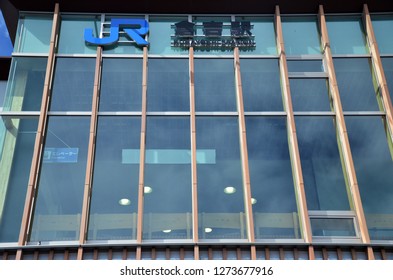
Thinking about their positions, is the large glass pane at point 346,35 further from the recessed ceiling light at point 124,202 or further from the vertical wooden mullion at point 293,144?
the recessed ceiling light at point 124,202

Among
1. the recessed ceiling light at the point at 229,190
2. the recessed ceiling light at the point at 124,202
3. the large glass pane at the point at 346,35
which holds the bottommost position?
the recessed ceiling light at the point at 124,202

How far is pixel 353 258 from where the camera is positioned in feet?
37.5

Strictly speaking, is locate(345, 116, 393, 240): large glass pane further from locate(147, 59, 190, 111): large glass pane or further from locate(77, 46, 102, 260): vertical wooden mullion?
locate(77, 46, 102, 260): vertical wooden mullion

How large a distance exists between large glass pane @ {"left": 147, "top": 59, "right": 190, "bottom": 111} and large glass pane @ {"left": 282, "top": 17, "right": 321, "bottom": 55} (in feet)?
9.90

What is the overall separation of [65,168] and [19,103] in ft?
7.65

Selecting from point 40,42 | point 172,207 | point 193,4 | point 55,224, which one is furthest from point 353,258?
point 40,42

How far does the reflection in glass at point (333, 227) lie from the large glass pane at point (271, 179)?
0.41m

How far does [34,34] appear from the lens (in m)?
14.6

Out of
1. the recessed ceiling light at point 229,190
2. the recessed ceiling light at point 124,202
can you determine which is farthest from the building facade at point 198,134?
the recessed ceiling light at point 229,190

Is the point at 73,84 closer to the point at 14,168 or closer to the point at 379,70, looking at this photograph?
the point at 14,168

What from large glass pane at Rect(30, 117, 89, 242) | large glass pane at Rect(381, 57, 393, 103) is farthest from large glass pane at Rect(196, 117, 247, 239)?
large glass pane at Rect(381, 57, 393, 103)

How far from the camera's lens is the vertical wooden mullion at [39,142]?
11555 mm

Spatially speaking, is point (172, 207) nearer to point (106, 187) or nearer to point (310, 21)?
point (106, 187)

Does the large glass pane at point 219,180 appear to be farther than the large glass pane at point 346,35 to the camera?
No
